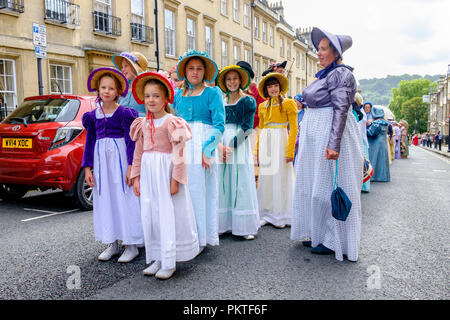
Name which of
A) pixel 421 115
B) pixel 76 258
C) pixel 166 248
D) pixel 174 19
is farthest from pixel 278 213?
pixel 421 115

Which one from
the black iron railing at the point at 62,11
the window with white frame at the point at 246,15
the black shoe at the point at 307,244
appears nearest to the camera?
the black shoe at the point at 307,244

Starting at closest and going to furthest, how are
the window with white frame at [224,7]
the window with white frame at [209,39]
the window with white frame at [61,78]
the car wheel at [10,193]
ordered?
Answer: the car wheel at [10,193] → the window with white frame at [61,78] → the window with white frame at [209,39] → the window with white frame at [224,7]

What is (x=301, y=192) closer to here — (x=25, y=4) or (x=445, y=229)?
(x=445, y=229)

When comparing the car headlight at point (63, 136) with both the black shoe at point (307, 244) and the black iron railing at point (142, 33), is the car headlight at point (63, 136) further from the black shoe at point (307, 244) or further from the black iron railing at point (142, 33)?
the black iron railing at point (142, 33)

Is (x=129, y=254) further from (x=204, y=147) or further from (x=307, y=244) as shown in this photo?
(x=307, y=244)

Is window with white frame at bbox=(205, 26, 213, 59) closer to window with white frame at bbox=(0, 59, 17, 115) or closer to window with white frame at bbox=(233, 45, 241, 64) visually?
window with white frame at bbox=(233, 45, 241, 64)

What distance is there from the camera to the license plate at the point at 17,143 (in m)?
5.42

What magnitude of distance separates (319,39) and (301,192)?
1.55 m

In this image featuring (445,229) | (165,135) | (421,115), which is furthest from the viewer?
(421,115)

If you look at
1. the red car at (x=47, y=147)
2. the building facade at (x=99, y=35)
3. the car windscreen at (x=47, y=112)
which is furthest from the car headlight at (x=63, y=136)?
the building facade at (x=99, y=35)

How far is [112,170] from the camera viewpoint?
3502 millimetres

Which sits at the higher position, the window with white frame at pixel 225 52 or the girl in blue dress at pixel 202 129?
the window with white frame at pixel 225 52

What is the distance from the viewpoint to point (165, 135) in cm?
306

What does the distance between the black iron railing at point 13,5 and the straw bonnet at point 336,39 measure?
10.8 m
